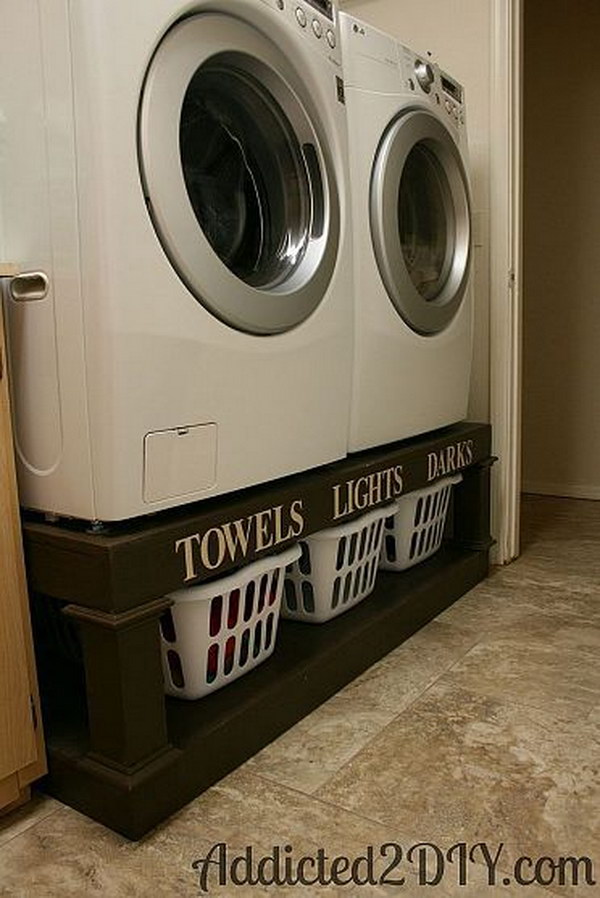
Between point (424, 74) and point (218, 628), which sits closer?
point (218, 628)

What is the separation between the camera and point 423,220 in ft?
6.75

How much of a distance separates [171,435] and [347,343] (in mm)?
515

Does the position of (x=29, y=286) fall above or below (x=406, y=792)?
above

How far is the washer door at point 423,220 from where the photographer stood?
5.56 ft

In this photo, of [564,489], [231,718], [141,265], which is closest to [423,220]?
[141,265]

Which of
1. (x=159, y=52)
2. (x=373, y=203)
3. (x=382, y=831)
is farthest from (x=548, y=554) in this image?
(x=159, y=52)

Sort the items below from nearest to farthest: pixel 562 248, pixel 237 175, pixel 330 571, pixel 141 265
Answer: pixel 141 265 → pixel 237 175 → pixel 330 571 → pixel 562 248

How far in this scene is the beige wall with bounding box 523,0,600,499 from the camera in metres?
3.13

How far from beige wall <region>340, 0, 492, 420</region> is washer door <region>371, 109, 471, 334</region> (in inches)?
9.5

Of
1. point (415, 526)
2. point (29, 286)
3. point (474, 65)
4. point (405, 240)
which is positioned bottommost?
point (415, 526)

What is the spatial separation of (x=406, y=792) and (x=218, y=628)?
41 cm

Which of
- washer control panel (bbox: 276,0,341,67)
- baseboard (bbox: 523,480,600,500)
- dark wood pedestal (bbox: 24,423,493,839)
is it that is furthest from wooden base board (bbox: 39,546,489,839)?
baseboard (bbox: 523,480,600,500)

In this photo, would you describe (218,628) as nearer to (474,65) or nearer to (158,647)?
(158,647)

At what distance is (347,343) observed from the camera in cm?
155
